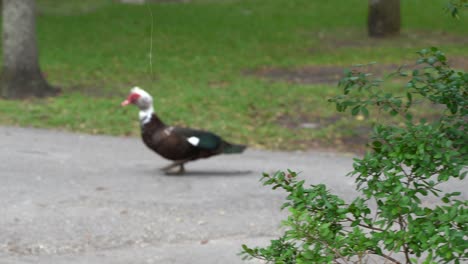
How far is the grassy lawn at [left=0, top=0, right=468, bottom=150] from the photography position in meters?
11.2

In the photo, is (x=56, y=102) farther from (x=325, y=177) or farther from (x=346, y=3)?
(x=346, y=3)

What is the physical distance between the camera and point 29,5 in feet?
41.9

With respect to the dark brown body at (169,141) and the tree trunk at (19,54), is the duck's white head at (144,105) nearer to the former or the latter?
the dark brown body at (169,141)

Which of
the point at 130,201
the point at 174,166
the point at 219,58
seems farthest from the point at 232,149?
the point at 219,58

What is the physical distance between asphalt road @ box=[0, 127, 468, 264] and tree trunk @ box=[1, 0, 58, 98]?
257 centimetres

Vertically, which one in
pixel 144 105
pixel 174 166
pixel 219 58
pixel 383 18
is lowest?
pixel 219 58

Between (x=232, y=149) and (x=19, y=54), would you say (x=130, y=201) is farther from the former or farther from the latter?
(x=19, y=54)

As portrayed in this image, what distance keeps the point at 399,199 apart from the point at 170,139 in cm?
463

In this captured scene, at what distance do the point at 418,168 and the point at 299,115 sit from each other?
26.8ft

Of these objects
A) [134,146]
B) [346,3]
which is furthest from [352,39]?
[134,146]

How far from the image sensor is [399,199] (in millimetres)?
3566

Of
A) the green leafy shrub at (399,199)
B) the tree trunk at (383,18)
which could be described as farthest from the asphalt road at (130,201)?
the tree trunk at (383,18)

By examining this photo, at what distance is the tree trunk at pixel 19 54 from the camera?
12648mm

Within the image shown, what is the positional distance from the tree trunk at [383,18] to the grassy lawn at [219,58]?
0.33m
